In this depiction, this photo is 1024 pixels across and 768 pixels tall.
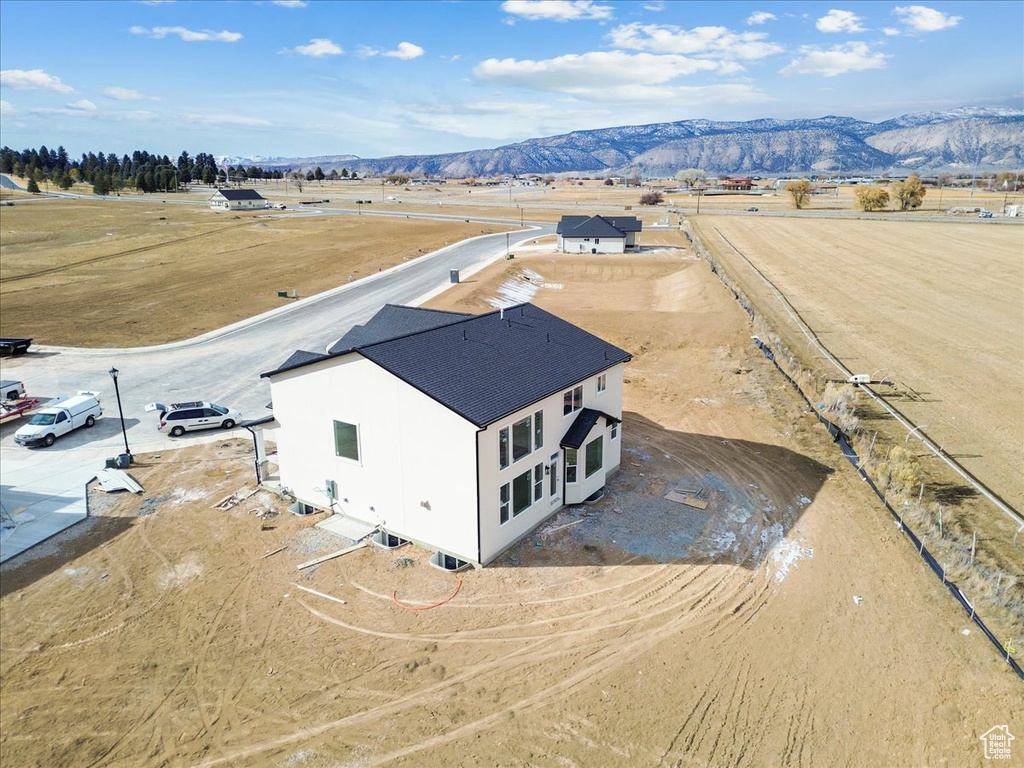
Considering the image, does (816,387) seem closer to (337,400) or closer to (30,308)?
(337,400)

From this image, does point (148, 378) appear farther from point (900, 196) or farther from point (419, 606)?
point (900, 196)

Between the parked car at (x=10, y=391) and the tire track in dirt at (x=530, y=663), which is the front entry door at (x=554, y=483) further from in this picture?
the parked car at (x=10, y=391)

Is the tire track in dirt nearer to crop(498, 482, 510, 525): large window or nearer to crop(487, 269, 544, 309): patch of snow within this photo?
crop(498, 482, 510, 525): large window

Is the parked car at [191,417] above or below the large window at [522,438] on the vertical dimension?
below

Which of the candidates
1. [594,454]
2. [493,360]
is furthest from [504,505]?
[594,454]

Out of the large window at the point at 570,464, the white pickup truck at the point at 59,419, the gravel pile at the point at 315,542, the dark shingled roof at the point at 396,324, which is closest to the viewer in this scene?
the gravel pile at the point at 315,542

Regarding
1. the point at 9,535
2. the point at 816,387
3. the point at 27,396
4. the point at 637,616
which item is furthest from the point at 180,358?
the point at 816,387

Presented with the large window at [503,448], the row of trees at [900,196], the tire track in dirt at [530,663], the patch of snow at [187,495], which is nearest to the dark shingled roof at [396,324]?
the large window at [503,448]
